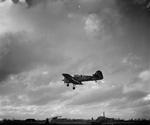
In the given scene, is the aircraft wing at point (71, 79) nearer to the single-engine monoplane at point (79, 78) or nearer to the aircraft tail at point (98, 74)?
the single-engine monoplane at point (79, 78)

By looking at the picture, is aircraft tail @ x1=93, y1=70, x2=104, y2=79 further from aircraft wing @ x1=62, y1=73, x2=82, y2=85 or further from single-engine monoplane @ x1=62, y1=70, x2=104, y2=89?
aircraft wing @ x1=62, y1=73, x2=82, y2=85

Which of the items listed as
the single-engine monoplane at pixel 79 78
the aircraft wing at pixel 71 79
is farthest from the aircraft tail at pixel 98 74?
the aircraft wing at pixel 71 79

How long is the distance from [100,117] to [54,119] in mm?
12667

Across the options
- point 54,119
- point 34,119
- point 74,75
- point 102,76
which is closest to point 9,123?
point 34,119

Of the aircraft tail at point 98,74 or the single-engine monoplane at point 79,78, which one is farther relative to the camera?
the aircraft tail at point 98,74

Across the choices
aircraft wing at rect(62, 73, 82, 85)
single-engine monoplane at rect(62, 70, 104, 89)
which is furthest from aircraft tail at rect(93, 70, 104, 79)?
aircraft wing at rect(62, 73, 82, 85)

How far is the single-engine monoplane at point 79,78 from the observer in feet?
169

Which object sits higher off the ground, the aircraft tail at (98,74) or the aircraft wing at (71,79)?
the aircraft tail at (98,74)

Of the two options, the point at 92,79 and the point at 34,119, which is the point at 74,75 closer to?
the point at 92,79

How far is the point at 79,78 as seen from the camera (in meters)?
54.3

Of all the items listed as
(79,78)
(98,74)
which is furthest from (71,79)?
(98,74)

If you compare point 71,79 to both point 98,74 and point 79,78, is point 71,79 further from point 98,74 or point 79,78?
point 98,74

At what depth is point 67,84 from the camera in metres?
52.1

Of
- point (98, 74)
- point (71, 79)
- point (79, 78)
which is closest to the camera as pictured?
point (71, 79)
